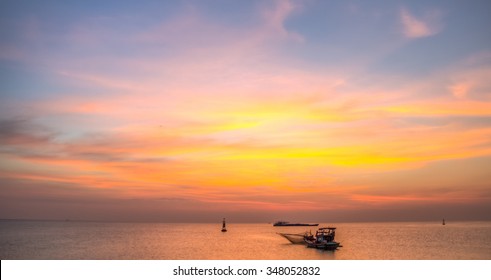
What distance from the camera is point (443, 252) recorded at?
6462 centimetres

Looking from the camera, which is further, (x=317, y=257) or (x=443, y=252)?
(x=443, y=252)

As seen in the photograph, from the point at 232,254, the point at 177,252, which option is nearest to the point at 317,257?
the point at 232,254
